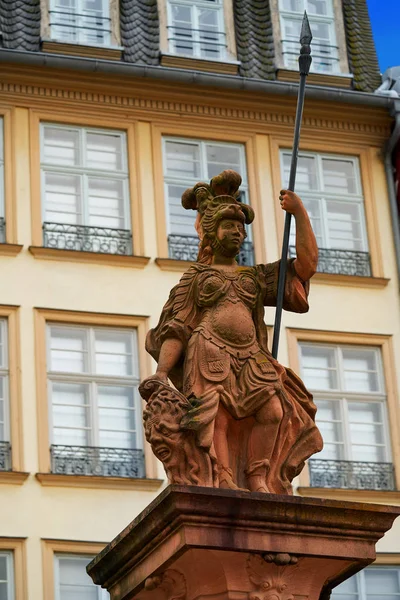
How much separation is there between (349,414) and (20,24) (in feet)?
23.9

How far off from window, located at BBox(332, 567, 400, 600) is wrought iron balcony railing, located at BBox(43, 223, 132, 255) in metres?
5.48

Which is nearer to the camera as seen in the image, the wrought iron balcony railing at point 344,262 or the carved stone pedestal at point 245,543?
the carved stone pedestal at point 245,543

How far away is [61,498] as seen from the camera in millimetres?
23984

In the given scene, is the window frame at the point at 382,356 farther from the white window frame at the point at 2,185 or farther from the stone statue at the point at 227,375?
the stone statue at the point at 227,375

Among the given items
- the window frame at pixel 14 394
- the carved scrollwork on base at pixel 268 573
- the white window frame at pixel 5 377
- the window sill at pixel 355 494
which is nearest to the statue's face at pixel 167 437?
the carved scrollwork on base at pixel 268 573

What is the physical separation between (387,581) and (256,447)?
13801mm

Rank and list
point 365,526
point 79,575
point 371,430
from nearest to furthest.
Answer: point 365,526 < point 79,575 < point 371,430

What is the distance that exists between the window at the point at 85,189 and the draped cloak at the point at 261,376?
13.5m

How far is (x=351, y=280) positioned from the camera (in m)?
27.2

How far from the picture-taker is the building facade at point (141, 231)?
79.6 ft

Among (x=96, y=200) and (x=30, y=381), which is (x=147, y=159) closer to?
(x=96, y=200)

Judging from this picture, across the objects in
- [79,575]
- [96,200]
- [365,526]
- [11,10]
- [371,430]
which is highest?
[11,10]

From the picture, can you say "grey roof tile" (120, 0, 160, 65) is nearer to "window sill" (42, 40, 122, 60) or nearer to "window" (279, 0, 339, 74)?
"window sill" (42, 40, 122, 60)

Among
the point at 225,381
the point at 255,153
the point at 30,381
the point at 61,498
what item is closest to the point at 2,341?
the point at 30,381
